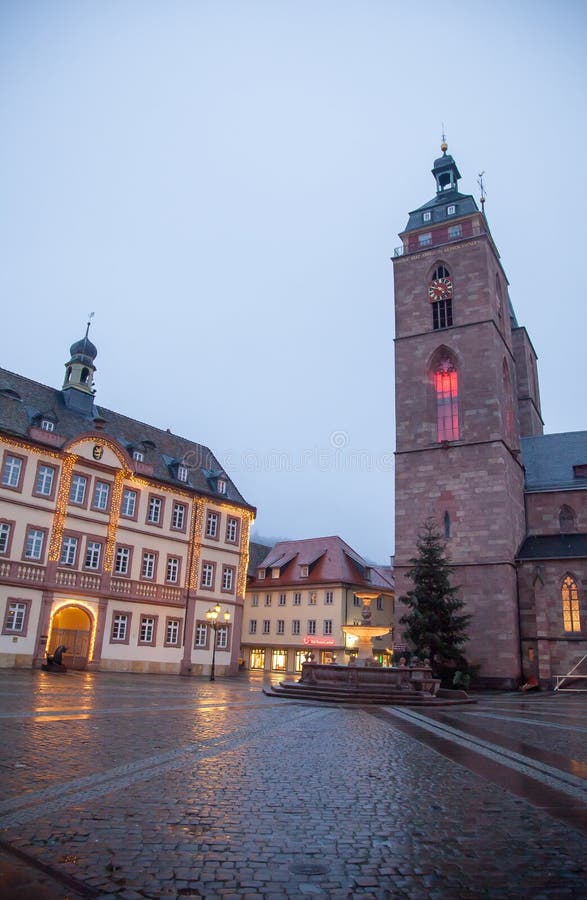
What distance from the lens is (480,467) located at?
37688 millimetres

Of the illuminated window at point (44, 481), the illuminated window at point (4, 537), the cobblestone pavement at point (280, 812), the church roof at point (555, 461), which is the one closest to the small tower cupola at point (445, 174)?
the church roof at point (555, 461)

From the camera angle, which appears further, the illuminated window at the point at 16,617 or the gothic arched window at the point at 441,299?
the gothic arched window at the point at 441,299

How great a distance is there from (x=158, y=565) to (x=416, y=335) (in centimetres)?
2127

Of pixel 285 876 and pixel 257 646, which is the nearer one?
pixel 285 876

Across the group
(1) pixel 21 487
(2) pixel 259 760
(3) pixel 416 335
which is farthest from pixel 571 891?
(3) pixel 416 335

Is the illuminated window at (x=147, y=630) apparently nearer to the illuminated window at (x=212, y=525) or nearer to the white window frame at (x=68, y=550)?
the white window frame at (x=68, y=550)

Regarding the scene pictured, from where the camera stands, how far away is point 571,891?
457 cm

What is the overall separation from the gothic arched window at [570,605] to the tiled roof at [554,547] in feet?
Answer: 4.75

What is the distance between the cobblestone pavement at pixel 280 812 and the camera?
459 cm

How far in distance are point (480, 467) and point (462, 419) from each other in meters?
3.25

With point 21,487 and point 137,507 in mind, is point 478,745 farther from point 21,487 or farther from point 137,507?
point 137,507

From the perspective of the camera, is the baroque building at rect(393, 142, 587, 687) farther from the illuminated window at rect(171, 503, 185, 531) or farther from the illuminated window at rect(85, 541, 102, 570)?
the illuminated window at rect(85, 541, 102, 570)

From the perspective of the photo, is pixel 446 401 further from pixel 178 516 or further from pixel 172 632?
pixel 172 632

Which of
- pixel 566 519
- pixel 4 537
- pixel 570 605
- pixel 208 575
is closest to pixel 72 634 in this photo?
pixel 4 537
